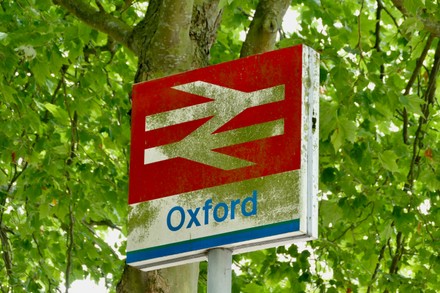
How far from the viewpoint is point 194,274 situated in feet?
15.7

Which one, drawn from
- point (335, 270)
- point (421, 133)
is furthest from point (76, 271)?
point (421, 133)

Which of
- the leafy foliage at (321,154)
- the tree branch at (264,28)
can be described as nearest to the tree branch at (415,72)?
the leafy foliage at (321,154)

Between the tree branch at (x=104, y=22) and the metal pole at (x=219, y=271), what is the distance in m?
2.53

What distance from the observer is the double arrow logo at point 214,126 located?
2986 mm

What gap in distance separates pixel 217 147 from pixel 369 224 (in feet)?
15.7

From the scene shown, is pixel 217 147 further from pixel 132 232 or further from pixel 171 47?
pixel 171 47

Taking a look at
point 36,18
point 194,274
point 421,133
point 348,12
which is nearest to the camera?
point 194,274

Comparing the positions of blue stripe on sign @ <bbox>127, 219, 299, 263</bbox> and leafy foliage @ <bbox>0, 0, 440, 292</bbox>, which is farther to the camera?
leafy foliage @ <bbox>0, 0, 440, 292</bbox>

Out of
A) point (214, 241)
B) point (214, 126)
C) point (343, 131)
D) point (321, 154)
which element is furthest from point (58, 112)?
point (214, 241)

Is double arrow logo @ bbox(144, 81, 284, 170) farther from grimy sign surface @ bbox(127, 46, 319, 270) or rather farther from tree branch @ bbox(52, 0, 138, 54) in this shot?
tree branch @ bbox(52, 0, 138, 54)

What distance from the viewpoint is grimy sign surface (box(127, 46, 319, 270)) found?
114 inches

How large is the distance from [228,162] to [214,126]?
13 cm

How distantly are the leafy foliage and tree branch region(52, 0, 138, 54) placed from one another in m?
0.31

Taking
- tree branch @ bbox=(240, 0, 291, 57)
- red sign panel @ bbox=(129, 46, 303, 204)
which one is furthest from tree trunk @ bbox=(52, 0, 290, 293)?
red sign panel @ bbox=(129, 46, 303, 204)
